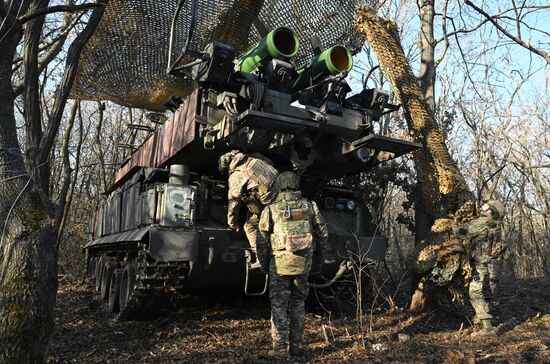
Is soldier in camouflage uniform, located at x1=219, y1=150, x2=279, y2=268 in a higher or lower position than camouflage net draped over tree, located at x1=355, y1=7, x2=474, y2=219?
lower

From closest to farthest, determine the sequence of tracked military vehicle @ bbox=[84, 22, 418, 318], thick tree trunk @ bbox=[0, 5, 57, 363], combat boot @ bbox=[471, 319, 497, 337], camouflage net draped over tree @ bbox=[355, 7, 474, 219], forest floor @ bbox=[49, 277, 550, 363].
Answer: thick tree trunk @ bbox=[0, 5, 57, 363], forest floor @ bbox=[49, 277, 550, 363], tracked military vehicle @ bbox=[84, 22, 418, 318], combat boot @ bbox=[471, 319, 497, 337], camouflage net draped over tree @ bbox=[355, 7, 474, 219]

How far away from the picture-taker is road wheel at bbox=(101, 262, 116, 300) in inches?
318

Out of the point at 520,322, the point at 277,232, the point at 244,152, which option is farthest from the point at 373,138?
the point at 520,322

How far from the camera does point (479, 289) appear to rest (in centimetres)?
587

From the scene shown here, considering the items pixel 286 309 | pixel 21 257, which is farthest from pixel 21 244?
pixel 286 309

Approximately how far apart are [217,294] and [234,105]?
141 inches

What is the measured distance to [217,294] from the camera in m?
7.93

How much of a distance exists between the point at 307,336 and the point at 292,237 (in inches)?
58.4

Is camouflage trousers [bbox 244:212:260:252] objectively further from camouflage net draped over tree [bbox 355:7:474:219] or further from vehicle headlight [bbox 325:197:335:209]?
camouflage net draped over tree [bbox 355:7:474:219]

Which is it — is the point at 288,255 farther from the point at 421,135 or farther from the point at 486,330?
the point at 421,135

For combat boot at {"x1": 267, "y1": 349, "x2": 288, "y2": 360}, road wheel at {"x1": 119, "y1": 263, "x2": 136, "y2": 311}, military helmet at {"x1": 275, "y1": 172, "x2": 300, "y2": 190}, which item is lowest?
combat boot at {"x1": 267, "y1": 349, "x2": 288, "y2": 360}

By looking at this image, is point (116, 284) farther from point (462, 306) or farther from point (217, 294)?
A: point (462, 306)

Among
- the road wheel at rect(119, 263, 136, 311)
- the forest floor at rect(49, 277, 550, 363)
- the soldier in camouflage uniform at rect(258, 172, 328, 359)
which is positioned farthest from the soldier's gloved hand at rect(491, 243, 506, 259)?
the road wheel at rect(119, 263, 136, 311)

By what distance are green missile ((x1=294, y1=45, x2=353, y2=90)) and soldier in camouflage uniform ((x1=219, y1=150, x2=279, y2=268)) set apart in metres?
1.36
